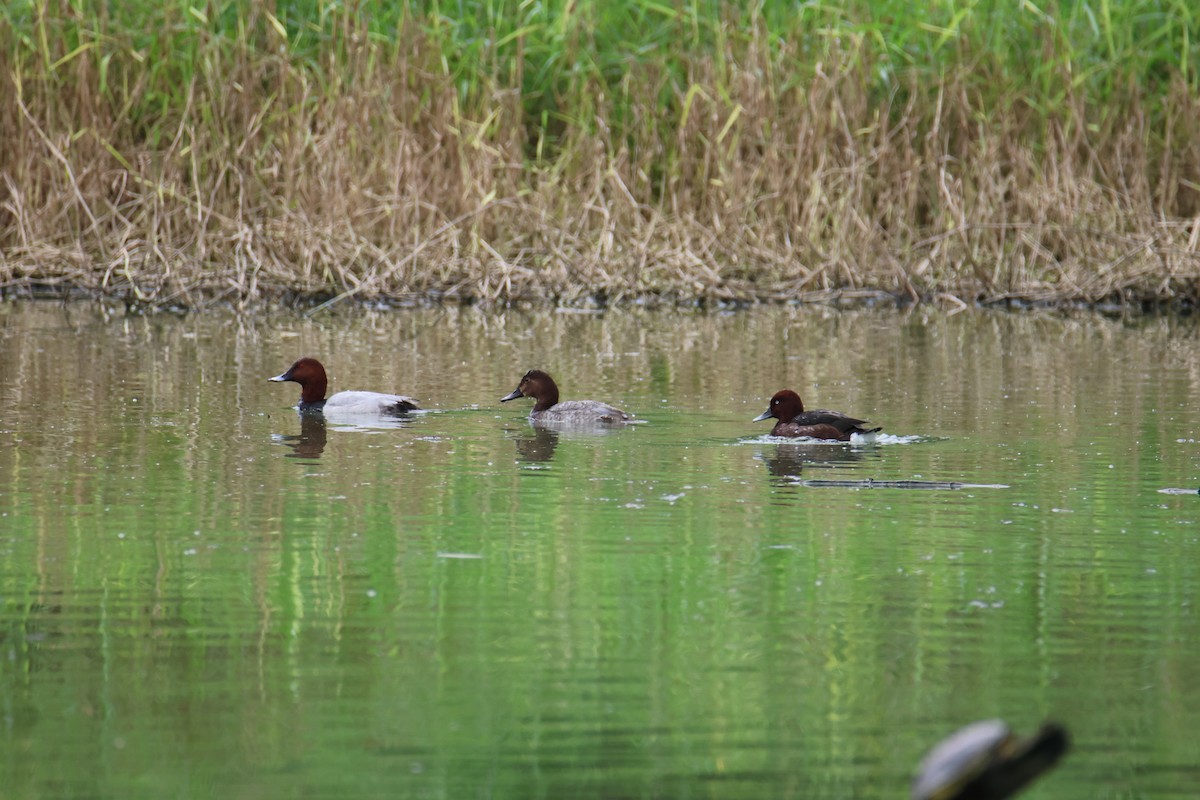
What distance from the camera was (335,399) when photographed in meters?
10.1

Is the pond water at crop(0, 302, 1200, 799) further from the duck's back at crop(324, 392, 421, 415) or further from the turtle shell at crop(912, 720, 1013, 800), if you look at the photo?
the turtle shell at crop(912, 720, 1013, 800)

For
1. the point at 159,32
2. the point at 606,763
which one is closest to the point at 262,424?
the point at 606,763

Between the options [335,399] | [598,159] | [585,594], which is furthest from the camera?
[598,159]

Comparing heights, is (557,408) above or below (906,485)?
above

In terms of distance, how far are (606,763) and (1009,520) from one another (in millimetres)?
3097

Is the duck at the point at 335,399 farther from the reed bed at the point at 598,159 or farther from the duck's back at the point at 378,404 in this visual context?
the reed bed at the point at 598,159

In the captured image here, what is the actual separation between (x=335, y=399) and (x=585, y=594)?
4810 millimetres

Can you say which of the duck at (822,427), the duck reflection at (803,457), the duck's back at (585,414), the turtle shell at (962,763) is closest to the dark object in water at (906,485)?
the duck reflection at (803,457)

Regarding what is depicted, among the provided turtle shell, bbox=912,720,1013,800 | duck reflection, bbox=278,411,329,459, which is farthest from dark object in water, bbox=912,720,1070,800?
duck reflection, bbox=278,411,329,459

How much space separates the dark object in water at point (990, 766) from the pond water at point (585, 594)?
1.10 m

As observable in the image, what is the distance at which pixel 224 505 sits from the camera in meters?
6.96

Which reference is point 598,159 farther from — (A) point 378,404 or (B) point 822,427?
(B) point 822,427

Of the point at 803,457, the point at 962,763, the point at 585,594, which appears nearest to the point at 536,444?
the point at 803,457

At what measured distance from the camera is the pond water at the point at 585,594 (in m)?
4.04
